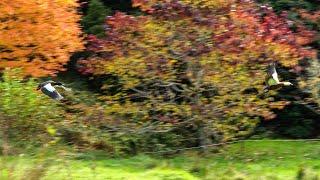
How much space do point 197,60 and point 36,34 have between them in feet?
12.3

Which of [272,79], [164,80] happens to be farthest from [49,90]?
[272,79]

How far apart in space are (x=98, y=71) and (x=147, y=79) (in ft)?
4.48

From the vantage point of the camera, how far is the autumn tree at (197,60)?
42.0ft

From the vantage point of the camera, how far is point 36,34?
46.5ft

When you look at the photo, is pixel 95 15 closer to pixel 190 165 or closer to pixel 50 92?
pixel 50 92

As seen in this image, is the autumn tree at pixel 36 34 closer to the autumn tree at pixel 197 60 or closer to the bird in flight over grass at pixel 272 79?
the autumn tree at pixel 197 60

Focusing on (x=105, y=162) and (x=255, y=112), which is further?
(x=255, y=112)

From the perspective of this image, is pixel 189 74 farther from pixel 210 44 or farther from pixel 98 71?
pixel 98 71

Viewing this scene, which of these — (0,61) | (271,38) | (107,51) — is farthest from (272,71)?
(0,61)

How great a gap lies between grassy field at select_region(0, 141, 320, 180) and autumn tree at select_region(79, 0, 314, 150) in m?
0.91

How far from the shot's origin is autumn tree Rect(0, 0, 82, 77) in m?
13.8

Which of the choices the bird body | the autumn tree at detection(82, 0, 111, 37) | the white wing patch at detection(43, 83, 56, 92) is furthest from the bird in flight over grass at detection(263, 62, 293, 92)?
the autumn tree at detection(82, 0, 111, 37)

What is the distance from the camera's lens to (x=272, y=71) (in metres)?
12.8

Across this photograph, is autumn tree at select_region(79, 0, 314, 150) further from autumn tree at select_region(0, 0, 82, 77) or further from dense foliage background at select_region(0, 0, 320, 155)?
autumn tree at select_region(0, 0, 82, 77)
